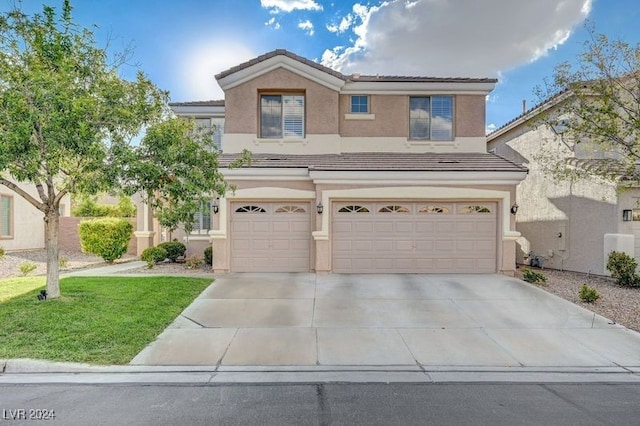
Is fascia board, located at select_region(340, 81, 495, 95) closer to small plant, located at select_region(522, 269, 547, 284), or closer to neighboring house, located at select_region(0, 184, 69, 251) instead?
small plant, located at select_region(522, 269, 547, 284)

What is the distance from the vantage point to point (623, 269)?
10.2m

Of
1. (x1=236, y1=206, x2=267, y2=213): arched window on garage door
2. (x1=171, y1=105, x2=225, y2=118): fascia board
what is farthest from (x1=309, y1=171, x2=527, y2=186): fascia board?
(x1=171, y1=105, x2=225, y2=118): fascia board

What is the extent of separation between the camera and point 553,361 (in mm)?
5488

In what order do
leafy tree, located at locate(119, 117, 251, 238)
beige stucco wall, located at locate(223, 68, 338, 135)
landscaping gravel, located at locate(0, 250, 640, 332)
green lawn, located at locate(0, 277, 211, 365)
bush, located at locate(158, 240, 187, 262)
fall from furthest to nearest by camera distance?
bush, located at locate(158, 240, 187, 262)
beige stucco wall, located at locate(223, 68, 338, 135)
landscaping gravel, located at locate(0, 250, 640, 332)
leafy tree, located at locate(119, 117, 251, 238)
green lawn, located at locate(0, 277, 211, 365)

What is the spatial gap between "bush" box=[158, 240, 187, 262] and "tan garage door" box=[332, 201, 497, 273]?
633 cm

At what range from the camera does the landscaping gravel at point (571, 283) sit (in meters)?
7.85

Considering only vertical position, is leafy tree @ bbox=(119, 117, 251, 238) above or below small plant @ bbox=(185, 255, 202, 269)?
above

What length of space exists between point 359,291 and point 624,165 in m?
7.73

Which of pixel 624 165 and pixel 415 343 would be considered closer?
pixel 415 343

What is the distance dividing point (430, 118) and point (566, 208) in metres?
6.10

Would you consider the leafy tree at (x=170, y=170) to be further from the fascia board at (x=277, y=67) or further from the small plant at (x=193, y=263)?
the fascia board at (x=277, y=67)

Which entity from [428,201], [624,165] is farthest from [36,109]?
[624,165]

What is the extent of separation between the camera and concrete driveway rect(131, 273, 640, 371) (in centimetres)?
555

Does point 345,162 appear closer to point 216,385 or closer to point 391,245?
point 391,245
